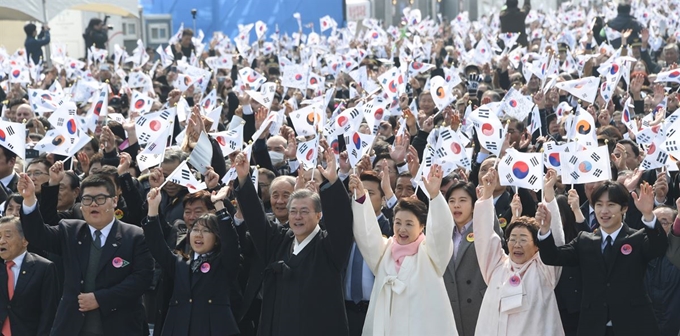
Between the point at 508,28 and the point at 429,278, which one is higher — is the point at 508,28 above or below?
above

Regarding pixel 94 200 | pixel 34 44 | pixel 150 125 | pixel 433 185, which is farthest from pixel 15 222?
pixel 34 44

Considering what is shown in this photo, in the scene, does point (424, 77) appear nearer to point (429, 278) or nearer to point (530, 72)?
point (530, 72)

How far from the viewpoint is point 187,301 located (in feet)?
24.5

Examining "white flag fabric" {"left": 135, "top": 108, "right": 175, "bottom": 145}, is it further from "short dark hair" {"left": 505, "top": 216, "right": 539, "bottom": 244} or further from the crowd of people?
"short dark hair" {"left": 505, "top": 216, "right": 539, "bottom": 244}

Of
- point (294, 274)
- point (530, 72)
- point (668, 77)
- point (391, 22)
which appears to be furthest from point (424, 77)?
point (391, 22)

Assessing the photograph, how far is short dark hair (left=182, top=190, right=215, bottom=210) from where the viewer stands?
829cm

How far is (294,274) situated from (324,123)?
426 cm

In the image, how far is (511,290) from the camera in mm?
7172

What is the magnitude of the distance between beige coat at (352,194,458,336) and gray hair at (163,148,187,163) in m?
2.74

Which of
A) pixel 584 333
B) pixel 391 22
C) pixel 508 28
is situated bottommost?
pixel 584 333

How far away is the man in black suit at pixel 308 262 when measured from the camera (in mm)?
7012

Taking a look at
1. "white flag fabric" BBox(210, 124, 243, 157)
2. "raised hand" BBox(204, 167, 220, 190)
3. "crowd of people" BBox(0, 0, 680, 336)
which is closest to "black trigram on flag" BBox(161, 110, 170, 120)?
"crowd of people" BBox(0, 0, 680, 336)

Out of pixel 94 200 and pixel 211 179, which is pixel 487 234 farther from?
pixel 94 200

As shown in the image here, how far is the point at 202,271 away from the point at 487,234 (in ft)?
5.80
